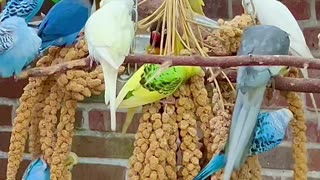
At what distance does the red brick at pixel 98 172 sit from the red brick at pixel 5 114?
0.52 feet

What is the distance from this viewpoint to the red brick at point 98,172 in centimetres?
136

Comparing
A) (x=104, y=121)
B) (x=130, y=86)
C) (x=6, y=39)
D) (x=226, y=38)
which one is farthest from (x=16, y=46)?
(x=104, y=121)

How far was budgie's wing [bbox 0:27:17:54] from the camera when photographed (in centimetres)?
88

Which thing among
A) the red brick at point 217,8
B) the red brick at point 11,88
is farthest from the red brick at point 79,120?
the red brick at point 217,8

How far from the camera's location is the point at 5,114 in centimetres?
140

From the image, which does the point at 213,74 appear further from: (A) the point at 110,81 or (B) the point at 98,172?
(B) the point at 98,172

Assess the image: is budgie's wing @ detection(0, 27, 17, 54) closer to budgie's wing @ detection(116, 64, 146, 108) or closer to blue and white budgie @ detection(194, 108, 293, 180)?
budgie's wing @ detection(116, 64, 146, 108)

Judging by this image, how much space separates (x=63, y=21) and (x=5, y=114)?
20.8 inches

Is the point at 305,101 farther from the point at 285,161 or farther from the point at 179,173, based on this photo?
the point at 179,173

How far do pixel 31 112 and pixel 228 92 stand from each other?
0.80 feet

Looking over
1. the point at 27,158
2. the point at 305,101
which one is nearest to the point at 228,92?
the point at 305,101

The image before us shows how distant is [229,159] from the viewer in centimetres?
81

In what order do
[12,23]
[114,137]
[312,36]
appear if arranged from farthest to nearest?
[114,137]
[312,36]
[12,23]

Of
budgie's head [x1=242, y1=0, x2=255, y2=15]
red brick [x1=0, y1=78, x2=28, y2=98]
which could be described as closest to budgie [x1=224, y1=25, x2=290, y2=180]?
budgie's head [x1=242, y1=0, x2=255, y2=15]
